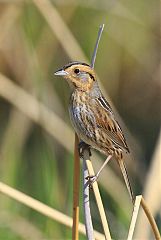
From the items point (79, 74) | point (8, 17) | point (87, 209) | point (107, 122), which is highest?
point (8, 17)

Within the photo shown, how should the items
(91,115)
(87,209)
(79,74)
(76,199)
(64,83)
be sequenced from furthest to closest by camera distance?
(64,83)
(91,115)
(79,74)
(76,199)
(87,209)

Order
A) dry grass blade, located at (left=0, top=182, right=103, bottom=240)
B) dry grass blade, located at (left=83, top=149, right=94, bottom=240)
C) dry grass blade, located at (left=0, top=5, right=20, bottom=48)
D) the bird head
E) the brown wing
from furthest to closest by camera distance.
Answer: dry grass blade, located at (left=0, top=5, right=20, bottom=48), the brown wing, the bird head, dry grass blade, located at (left=0, top=182, right=103, bottom=240), dry grass blade, located at (left=83, top=149, right=94, bottom=240)

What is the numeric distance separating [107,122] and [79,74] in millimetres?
324

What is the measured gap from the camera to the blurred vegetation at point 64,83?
3963mm

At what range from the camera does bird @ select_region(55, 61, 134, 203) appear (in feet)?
10.3

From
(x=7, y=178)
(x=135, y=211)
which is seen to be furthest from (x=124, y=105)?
(x=135, y=211)

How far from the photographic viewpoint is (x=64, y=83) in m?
4.17

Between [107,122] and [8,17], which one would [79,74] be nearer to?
[107,122]

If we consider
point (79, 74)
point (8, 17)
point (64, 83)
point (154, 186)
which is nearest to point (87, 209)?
point (79, 74)

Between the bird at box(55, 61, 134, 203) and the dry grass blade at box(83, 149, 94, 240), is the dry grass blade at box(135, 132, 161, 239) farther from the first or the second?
the dry grass blade at box(83, 149, 94, 240)

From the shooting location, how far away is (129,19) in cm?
483

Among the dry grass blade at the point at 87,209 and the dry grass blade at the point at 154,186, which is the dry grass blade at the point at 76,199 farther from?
the dry grass blade at the point at 154,186

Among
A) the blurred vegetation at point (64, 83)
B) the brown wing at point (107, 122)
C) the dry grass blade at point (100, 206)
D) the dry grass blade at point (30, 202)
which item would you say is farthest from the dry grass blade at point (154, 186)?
the dry grass blade at point (100, 206)

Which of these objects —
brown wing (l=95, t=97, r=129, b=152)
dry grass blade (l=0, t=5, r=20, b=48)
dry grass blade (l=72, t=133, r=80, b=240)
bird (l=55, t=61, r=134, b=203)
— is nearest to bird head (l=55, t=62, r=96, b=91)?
bird (l=55, t=61, r=134, b=203)
